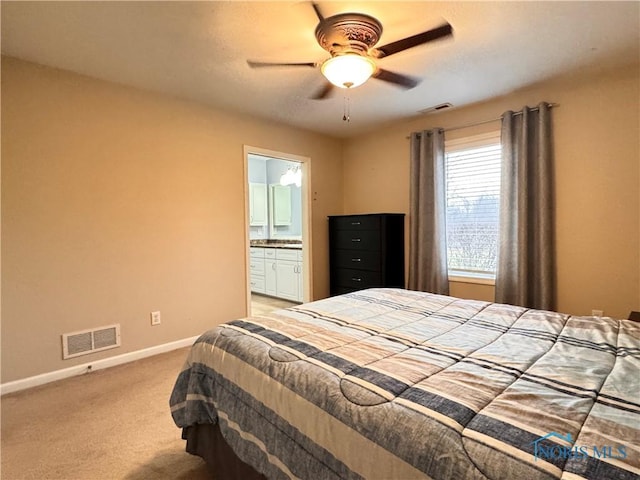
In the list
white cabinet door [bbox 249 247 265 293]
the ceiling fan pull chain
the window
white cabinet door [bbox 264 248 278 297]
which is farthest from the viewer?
white cabinet door [bbox 249 247 265 293]

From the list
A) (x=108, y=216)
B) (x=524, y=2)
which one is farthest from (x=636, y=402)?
(x=108, y=216)

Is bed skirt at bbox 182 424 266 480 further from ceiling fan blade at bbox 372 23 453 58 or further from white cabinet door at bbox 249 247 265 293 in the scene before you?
white cabinet door at bbox 249 247 265 293

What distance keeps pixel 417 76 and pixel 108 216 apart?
9.21 ft

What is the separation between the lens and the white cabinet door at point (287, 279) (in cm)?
486

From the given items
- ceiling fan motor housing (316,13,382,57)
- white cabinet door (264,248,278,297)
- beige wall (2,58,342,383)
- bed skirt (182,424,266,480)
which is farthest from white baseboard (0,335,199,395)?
ceiling fan motor housing (316,13,382,57)

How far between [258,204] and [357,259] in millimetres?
3023

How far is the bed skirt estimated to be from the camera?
4.03 feet

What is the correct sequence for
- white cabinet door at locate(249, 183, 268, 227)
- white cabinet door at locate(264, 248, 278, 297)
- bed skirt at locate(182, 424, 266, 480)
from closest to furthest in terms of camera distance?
1. bed skirt at locate(182, 424, 266, 480)
2. white cabinet door at locate(264, 248, 278, 297)
3. white cabinet door at locate(249, 183, 268, 227)

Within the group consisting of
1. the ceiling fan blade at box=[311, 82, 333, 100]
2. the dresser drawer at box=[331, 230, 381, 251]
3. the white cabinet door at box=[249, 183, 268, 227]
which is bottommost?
the dresser drawer at box=[331, 230, 381, 251]

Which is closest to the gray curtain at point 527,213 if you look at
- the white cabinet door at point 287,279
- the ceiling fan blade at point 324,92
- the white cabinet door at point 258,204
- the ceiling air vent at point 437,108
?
the ceiling air vent at point 437,108

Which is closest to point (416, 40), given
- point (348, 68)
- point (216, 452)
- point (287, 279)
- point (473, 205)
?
point (348, 68)

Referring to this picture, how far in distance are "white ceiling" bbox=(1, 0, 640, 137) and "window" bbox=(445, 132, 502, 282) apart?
0.57m

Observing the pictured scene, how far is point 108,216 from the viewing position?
2.69 meters

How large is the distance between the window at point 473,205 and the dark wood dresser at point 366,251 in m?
0.59
